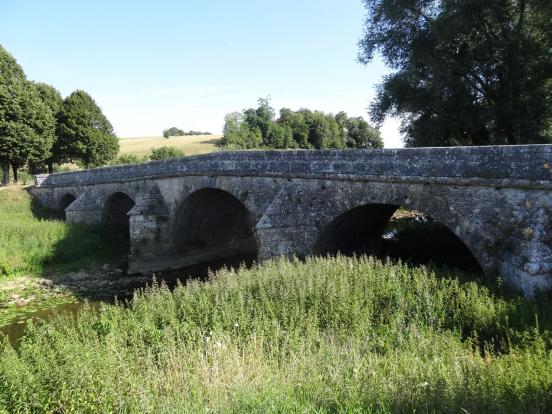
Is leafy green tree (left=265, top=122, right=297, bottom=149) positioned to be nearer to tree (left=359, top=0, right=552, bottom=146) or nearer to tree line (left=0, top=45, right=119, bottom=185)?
tree line (left=0, top=45, right=119, bottom=185)

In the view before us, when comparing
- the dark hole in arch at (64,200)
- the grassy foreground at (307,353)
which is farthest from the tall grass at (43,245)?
the grassy foreground at (307,353)

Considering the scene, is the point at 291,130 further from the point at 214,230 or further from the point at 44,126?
the point at 214,230

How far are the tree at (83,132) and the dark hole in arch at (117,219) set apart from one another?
1405 centimetres

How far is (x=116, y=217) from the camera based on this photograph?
25.5 meters

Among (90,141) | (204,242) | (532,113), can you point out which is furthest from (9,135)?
(532,113)

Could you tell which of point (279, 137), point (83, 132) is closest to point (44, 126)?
point (83, 132)

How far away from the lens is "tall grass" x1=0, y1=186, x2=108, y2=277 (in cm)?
1848

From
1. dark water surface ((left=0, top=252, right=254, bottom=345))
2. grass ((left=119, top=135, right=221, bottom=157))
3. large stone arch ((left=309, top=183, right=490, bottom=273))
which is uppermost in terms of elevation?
grass ((left=119, top=135, right=221, bottom=157))

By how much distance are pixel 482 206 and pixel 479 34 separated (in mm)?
11633

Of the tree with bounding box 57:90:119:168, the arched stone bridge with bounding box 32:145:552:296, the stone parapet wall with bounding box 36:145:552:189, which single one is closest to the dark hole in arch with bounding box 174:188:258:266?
the arched stone bridge with bounding box 32:145:552:296

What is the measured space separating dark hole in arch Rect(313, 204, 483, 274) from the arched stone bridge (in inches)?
3.0

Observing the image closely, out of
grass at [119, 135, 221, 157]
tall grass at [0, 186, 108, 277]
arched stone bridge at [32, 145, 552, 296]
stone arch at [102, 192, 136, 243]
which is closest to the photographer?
arched stone bridge at [32, 145, 552, 296]

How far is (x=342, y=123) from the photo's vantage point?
60.7 meters

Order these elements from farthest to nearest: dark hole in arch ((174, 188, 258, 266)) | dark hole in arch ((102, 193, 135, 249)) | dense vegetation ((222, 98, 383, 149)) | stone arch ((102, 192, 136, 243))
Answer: dense vegetation ((222, 98, 383, 149))
stone arch ((102, 192, 136, 243))
dark hole in arch ((102, 193, 135, 249))
dark hole in arch ((174, 188, 258, 266))
